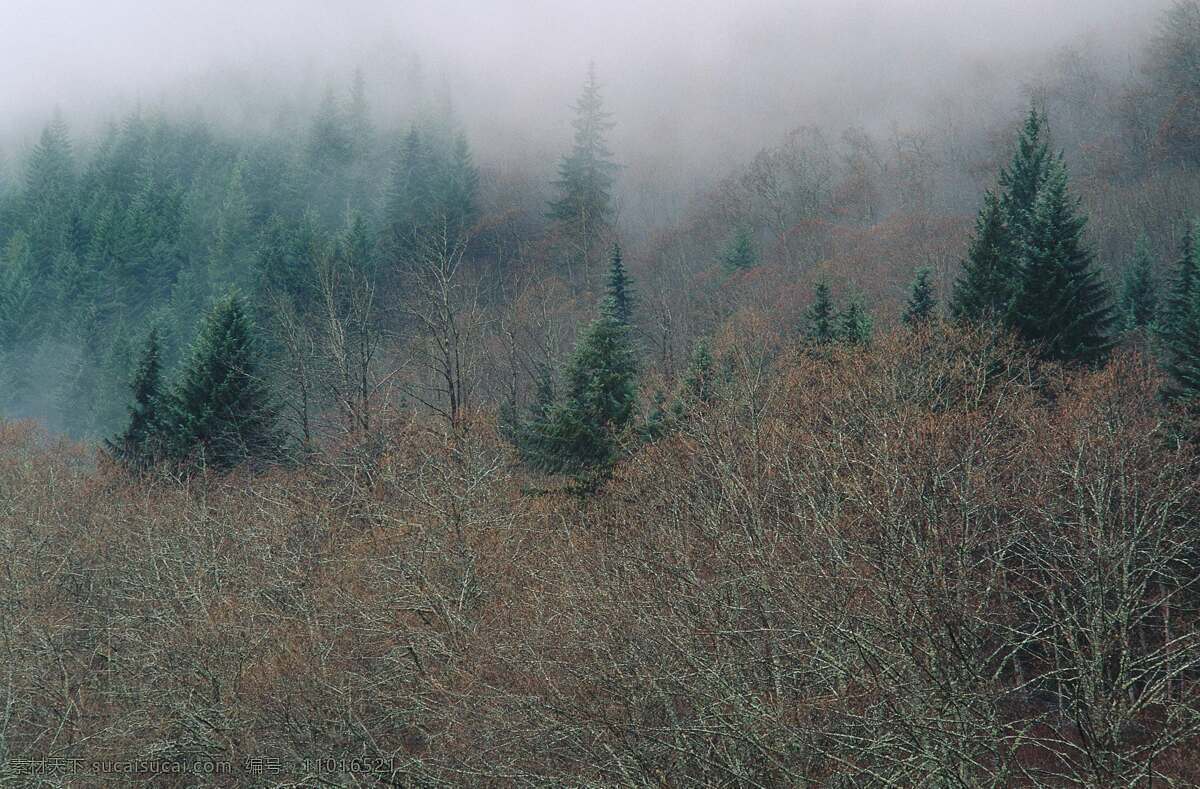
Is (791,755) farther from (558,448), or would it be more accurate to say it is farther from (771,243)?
(771,243)

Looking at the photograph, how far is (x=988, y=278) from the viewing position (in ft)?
76.0

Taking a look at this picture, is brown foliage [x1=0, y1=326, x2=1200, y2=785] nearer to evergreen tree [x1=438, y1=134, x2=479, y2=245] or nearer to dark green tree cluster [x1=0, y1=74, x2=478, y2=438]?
dark green tree cluster [x1=0, y1=74, x2=478, y2=438]

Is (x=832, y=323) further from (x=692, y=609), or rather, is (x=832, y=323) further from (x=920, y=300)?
(x=692, y=609)

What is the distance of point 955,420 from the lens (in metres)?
15.8

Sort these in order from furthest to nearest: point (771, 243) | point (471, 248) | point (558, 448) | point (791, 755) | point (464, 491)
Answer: point (471, 248) → point (771, 243) → point (558, 448) → point (464, 491) → point (791, 755)

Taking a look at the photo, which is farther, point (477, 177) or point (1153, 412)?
point (477, 177)

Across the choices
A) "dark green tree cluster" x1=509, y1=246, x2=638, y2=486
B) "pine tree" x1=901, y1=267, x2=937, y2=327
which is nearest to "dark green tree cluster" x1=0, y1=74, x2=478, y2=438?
"dark green tree cluster" x1=509, y1=246, x2=638, y2=486

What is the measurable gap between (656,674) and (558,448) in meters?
11.9

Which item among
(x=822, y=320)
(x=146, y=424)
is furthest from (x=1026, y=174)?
(x=146, y=424)

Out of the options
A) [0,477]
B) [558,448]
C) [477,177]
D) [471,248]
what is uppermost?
[477,177]

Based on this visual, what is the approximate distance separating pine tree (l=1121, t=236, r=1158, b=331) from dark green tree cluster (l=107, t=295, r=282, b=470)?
34602 mm

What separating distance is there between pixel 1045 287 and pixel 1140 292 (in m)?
16.8

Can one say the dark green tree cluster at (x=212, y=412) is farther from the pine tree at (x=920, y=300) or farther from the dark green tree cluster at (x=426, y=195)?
the pine tree at (x=920, y=300)

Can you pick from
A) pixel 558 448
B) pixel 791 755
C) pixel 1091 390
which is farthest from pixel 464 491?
pixel 1091 390
